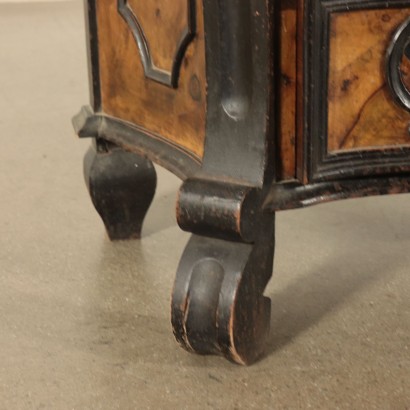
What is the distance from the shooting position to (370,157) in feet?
3.20

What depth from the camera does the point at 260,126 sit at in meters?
0.95

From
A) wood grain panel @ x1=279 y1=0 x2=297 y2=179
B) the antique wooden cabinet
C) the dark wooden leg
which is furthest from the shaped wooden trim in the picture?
the dark wooden leg

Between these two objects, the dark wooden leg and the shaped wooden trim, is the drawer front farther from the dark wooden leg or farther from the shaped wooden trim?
the dark wooden leg

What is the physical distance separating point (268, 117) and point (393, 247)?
484 mm

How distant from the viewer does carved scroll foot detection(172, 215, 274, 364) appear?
3.20 feet

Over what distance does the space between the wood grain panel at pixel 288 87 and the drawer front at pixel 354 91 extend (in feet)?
0.06

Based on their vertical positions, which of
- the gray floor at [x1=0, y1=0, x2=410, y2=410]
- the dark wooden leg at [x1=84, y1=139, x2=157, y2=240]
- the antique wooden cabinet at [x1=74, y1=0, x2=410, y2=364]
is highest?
Answer: the antique wooden cabinet at [x1=74, y1=0, x2=410, y2=364]

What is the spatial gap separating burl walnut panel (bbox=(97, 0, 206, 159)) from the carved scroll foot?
0.11 m

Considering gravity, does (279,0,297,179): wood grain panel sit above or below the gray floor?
above

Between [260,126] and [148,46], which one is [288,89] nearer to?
[260,126]

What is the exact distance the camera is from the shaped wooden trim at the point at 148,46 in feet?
3.26

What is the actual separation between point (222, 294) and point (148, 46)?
306mm

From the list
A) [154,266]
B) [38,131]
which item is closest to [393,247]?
[154,266]

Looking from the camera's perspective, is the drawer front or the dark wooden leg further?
the dark wooden leg
